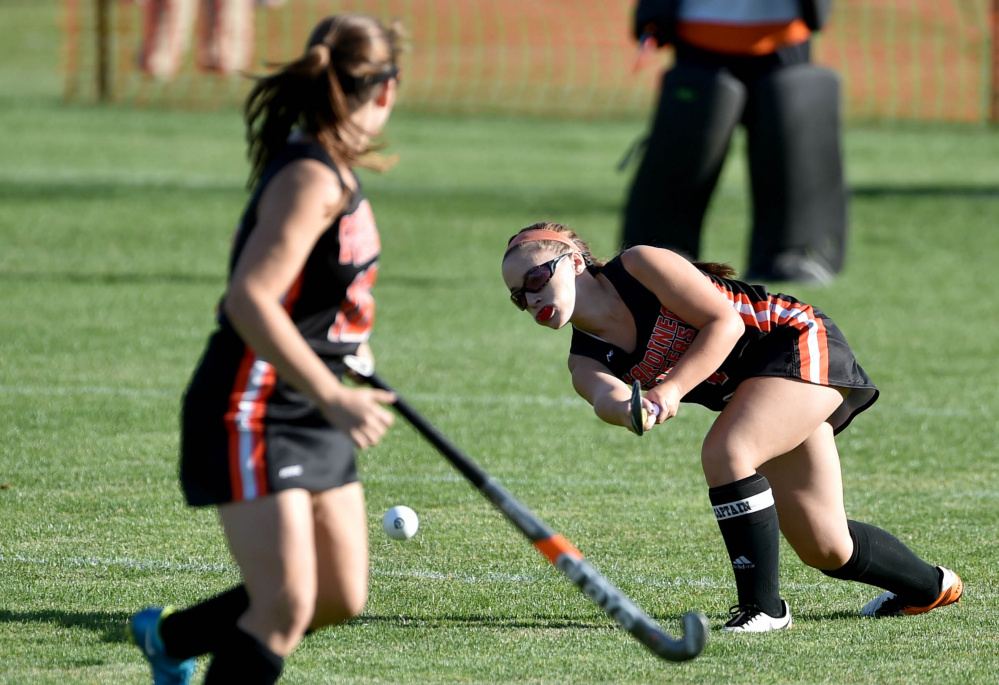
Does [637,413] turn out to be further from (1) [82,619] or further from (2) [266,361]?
(1) [82,619]

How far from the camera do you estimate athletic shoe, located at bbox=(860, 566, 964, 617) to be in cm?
468

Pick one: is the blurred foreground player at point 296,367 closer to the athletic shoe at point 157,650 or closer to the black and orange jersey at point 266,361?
the black and orange jersey at point 266,361

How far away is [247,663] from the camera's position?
3.37m

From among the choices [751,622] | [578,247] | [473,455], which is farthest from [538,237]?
[473,455]

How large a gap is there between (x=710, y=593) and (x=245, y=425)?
2.02 metres

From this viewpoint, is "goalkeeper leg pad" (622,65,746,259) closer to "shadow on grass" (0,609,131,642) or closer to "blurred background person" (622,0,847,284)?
"blurred background person" (622,0,847,284)

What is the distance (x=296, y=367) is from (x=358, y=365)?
416 millimetres

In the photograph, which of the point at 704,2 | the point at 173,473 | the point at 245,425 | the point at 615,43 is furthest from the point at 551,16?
the point at 245,425

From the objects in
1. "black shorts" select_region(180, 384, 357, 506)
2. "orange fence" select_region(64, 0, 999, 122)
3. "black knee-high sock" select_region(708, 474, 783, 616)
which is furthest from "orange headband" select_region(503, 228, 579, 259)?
"orange fence" select_region(64, 0, 999, 122)

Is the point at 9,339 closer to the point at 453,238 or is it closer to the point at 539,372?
the point at 539,372

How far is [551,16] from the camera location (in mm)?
32188

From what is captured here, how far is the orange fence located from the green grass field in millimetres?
8415

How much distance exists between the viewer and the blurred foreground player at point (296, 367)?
325 cm

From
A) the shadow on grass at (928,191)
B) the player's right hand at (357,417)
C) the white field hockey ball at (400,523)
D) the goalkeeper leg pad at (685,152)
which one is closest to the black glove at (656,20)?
the goalkeeper leg pad at (685,152)
